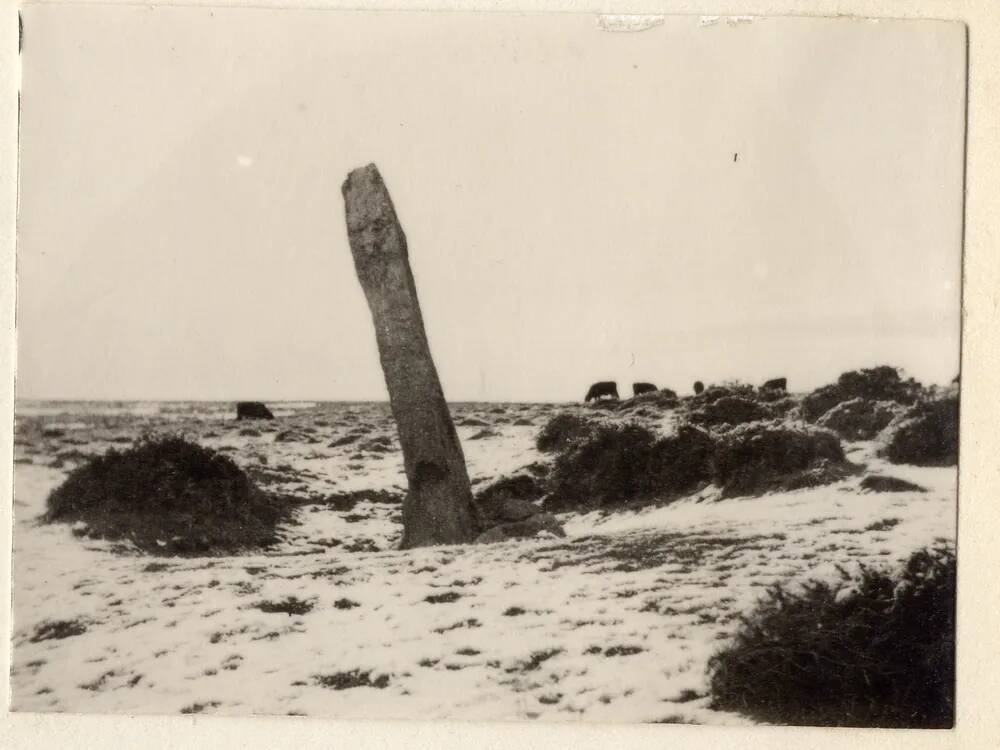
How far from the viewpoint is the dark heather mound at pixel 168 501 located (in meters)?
2.78

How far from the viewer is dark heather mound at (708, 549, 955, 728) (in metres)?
2.70

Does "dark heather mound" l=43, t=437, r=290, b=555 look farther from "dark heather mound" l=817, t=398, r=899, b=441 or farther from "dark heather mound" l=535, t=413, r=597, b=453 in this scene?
"dark heather mound" l=817, t=398, r=899, b=441

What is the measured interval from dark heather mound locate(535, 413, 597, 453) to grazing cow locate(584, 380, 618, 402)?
75 millimetres

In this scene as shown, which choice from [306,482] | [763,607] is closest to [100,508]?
[306,482]

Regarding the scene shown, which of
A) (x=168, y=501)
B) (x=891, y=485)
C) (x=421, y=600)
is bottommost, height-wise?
(x=421, y=600)

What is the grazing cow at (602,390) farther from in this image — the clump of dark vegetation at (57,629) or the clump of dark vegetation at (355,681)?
the clump of dark vegetation at (57,629)

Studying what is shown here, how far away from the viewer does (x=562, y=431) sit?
2811mm

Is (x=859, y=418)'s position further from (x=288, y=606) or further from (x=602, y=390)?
(x=288, y=606)

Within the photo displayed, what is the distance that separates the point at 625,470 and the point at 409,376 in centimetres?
76

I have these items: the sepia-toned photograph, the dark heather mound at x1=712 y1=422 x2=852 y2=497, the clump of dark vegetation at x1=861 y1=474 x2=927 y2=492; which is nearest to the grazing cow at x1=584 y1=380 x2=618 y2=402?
the sepia-toned photograph

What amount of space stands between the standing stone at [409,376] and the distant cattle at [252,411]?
1.31 ft

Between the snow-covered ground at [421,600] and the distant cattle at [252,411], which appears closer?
the snow-covered ground at [421,600]

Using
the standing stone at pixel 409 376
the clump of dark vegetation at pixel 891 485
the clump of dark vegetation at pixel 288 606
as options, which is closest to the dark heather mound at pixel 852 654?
the clump of dark vegetation at pixel 891 485

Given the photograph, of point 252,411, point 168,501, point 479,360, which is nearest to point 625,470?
point 479,360
